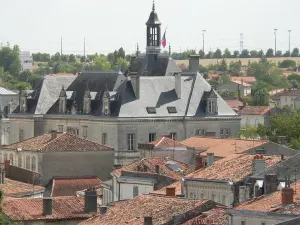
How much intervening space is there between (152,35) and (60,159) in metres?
34.3

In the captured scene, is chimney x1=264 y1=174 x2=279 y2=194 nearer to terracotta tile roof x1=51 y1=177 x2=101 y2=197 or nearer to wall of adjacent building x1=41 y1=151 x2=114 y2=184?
terracotta tile roof x1=51 y1=177 x2=101 y2=197

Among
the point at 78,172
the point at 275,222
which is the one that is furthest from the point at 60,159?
the point at 275,222

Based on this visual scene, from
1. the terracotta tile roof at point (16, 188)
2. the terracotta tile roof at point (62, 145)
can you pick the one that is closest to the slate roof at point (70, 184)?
the terracotta tile roof at point (62, 145)

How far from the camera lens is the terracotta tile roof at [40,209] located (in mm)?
76438

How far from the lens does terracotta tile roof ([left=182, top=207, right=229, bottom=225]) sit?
6369 cm

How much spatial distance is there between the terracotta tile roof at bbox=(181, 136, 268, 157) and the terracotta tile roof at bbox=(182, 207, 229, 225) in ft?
106

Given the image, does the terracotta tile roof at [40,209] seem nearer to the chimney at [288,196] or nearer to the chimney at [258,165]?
the chimney at [258,165]

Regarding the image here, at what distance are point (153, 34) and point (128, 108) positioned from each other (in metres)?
16.4

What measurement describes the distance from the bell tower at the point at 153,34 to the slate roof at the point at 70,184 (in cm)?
3191

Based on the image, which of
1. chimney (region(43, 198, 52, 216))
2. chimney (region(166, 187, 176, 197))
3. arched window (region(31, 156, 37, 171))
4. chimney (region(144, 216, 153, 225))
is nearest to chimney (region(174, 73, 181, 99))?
arched window (region(31, 156, 37, 171))

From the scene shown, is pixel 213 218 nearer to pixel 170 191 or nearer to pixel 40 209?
pixel 170 191

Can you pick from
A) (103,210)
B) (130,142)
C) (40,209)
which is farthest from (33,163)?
(103,210)

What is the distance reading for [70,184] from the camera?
101m

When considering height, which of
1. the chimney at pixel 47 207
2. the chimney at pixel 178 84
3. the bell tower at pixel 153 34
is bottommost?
the chimney at pixel 47 207
